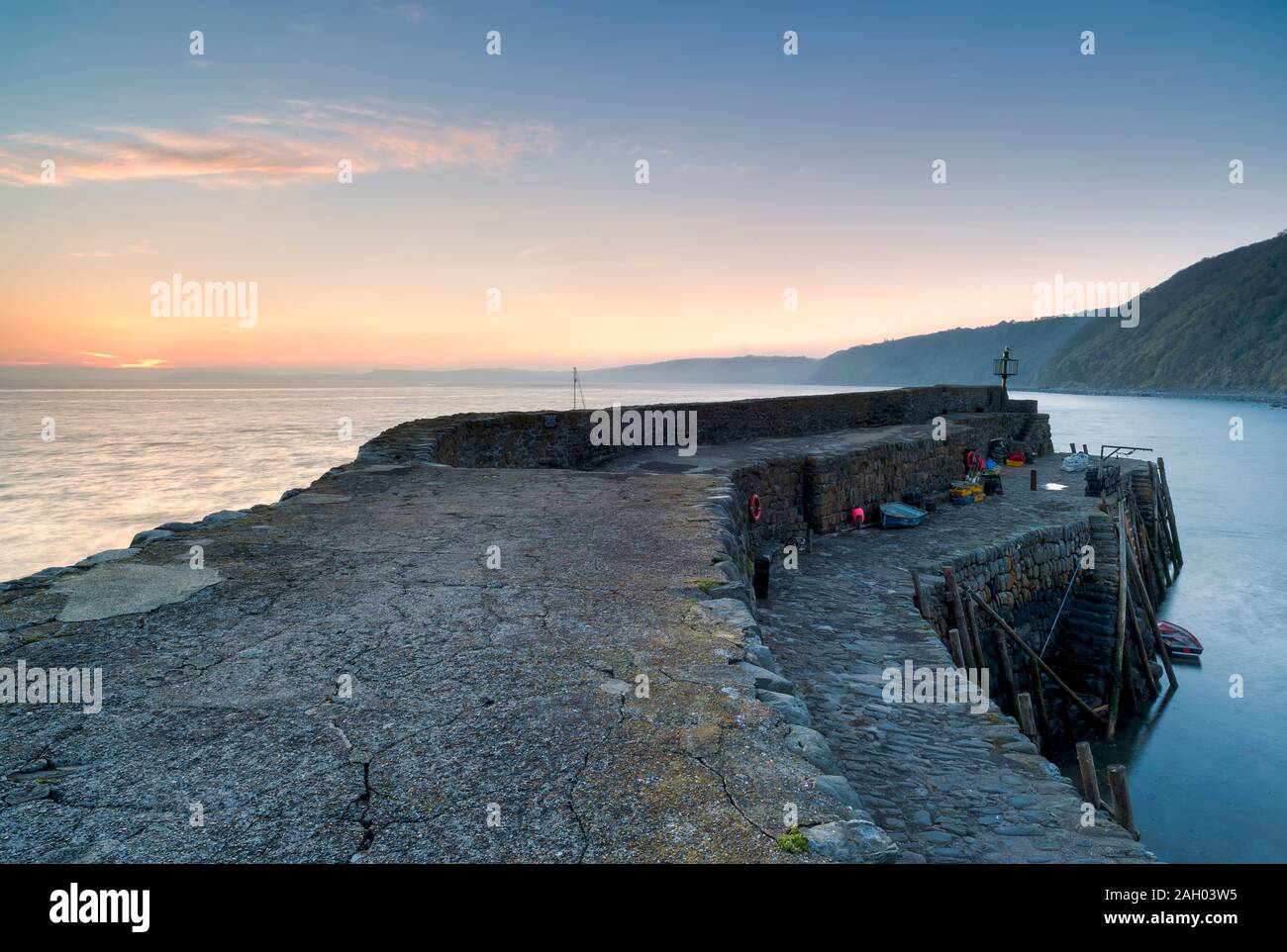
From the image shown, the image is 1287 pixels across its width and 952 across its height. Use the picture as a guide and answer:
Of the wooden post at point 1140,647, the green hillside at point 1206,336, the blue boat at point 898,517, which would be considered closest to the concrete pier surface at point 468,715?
the blue boat at point 898,517

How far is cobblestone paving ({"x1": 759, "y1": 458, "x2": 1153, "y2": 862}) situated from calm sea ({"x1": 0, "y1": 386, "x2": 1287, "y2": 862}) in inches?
233

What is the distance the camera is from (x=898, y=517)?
15.8m

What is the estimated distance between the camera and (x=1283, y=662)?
17.5 m

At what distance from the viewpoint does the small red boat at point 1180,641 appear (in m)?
18.0

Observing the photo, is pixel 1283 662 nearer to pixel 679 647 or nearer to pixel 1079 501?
pixel 1079 501

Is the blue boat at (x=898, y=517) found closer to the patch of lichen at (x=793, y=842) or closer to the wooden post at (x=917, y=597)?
the wooden post at (x=917, y=597)

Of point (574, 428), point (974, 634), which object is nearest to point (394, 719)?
point (974, 634)

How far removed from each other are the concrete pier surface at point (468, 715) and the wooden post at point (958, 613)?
13.2 ft

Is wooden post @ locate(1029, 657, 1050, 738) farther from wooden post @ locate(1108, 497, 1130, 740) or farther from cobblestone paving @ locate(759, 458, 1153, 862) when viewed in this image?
cobblestone paving @ locate(759, 458, 1153, 862)

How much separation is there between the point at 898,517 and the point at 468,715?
14.3 m

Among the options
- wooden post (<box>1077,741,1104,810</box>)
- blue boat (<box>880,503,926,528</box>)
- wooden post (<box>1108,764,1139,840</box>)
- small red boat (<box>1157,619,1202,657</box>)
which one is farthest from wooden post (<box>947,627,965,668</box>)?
small red boat (<box>1157,619,1202,657</box>)

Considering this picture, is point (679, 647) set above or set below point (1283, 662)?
above
